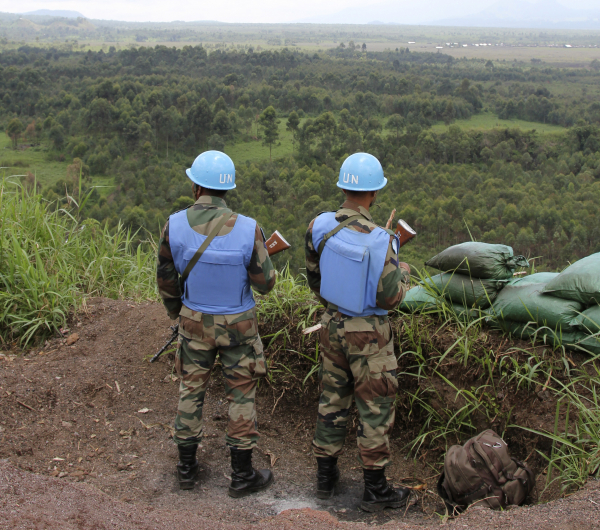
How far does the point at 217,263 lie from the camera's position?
2188mm

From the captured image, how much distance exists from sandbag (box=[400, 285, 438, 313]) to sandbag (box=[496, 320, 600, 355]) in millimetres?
361

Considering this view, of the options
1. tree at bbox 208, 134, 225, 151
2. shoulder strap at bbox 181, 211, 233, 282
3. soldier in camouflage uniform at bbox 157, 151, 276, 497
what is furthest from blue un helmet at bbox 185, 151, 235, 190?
tree at bbox 208, 134, 225, 151

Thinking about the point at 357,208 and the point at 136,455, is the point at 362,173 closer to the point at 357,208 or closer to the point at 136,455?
the point at 357,208

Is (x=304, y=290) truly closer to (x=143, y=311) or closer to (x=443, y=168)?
(x=143, y=311)

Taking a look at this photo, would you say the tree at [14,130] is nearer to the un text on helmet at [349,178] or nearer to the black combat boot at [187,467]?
the black combat boot at [187,467]

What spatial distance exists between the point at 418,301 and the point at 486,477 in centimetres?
101

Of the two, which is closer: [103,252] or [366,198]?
[366,198]

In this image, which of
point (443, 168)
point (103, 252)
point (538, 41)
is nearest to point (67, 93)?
point (443, 168)

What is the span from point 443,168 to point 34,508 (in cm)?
4054

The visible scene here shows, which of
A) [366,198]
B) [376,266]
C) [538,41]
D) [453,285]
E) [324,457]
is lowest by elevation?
[324,457]

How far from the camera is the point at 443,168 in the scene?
3962cm

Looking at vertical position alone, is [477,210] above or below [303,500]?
below

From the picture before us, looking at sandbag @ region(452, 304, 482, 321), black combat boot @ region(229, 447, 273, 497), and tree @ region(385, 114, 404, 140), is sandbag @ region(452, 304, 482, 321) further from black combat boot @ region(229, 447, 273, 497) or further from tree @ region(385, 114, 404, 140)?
tree @ region(385, 114, 404, 140)

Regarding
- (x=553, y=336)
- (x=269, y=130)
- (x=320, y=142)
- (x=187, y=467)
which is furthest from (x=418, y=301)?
(x=269, y=130)
